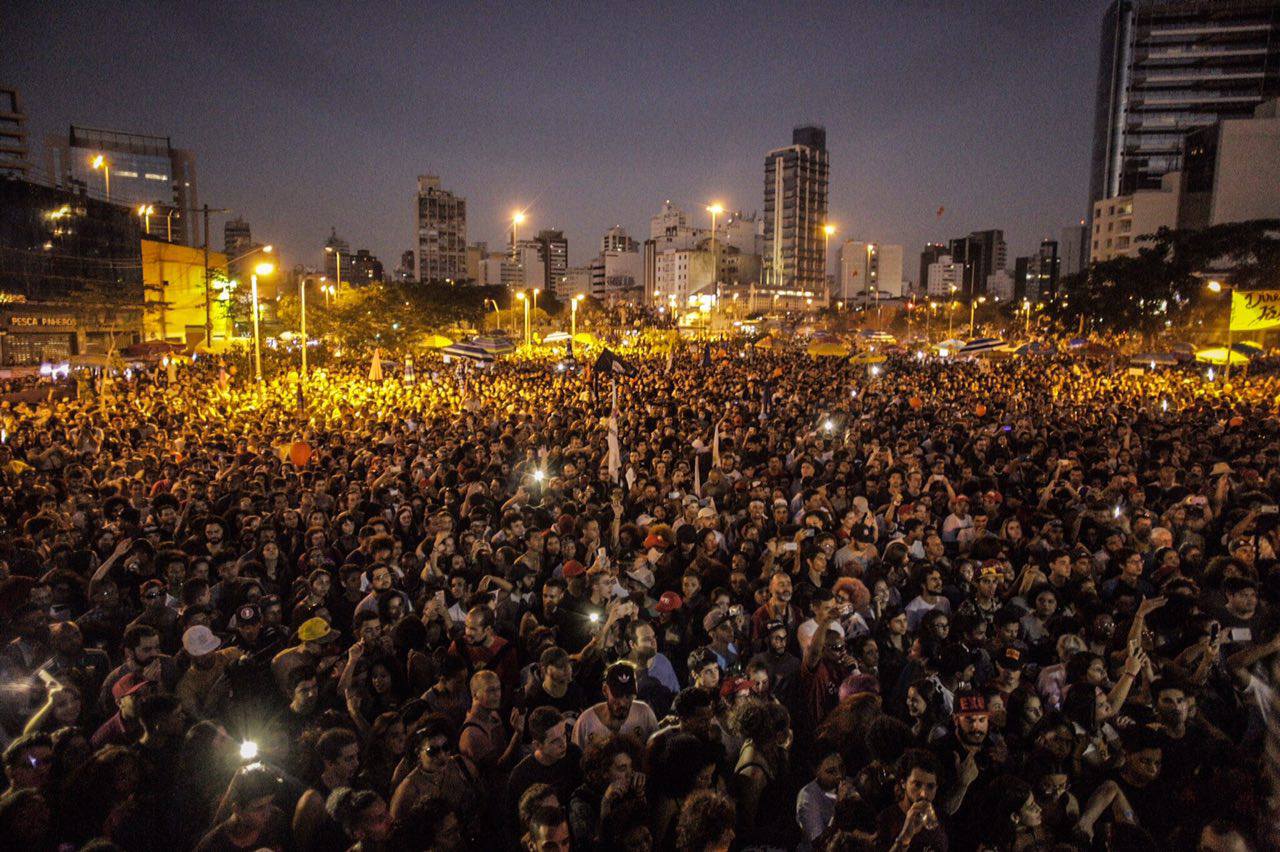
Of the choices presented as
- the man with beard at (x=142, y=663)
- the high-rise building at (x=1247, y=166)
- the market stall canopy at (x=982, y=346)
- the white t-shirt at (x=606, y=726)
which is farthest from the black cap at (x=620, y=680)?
the high-rise building at (x=1247, y=166)

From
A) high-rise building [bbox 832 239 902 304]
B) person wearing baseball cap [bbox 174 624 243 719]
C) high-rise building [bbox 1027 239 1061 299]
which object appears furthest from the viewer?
high-rise building [bbox 832 239 902 304]

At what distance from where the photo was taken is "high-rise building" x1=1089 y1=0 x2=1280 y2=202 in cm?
7750

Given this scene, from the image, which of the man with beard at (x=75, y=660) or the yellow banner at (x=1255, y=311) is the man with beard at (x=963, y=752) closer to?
the man with beard at (x=75, y=660)

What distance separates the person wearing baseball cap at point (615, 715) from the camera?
396 cm

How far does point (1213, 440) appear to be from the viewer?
12.3 meters

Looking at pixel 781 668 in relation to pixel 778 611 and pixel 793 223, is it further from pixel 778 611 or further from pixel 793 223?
pixel 793 223

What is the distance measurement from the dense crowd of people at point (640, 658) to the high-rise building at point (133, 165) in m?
105

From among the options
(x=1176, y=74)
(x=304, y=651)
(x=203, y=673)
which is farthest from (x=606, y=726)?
(x=1176, y=74)

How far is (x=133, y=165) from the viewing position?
104 m

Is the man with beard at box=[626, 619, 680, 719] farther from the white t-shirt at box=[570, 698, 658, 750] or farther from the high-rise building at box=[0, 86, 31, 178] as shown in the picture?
the high-rise building at box=[0, 86, 31, 178]

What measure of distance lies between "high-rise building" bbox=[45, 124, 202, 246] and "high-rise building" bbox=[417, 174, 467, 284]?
67.5 m

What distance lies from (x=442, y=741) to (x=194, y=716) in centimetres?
191

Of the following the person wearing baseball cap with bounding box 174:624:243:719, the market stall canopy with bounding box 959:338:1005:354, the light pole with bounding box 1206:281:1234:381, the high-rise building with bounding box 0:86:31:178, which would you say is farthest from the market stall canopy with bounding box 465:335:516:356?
the high-rise building with bounding box 0:86:31:178

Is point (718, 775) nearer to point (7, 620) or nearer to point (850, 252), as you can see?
point (7, 620)
